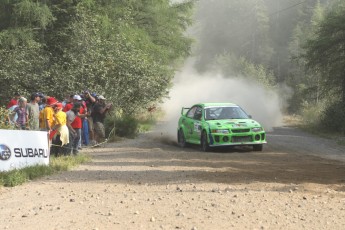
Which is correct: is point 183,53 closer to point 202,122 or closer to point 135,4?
point 135,4

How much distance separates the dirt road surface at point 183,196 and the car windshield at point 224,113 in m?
3.82

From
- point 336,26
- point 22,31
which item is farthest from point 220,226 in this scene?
point 336,26

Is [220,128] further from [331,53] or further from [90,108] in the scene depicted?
[331,53]

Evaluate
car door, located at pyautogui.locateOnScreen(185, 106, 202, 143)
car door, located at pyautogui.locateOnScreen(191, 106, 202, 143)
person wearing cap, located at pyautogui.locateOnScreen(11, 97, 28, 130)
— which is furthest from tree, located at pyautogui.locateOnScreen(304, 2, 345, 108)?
person wearing cap, located at pyautogui.locateOnScreen(11, 97, 28, 130)

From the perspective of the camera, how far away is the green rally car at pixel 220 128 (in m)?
17.1

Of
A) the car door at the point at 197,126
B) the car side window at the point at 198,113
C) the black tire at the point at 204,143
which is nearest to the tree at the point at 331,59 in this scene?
the car side window at the point at 198,113

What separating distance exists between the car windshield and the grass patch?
5.43 meters

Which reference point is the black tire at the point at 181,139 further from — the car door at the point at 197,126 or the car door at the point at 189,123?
the car door at the point at 197,126

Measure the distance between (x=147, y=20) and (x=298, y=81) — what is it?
4468cm

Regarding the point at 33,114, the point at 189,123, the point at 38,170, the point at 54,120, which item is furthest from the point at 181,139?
the point at 38,170

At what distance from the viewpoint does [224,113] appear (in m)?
18.6

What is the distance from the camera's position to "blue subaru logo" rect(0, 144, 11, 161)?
36.9ft

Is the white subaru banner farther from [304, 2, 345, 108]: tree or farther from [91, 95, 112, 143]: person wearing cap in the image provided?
[304, 2, 345, 108]: tree

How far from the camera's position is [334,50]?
32.6m
